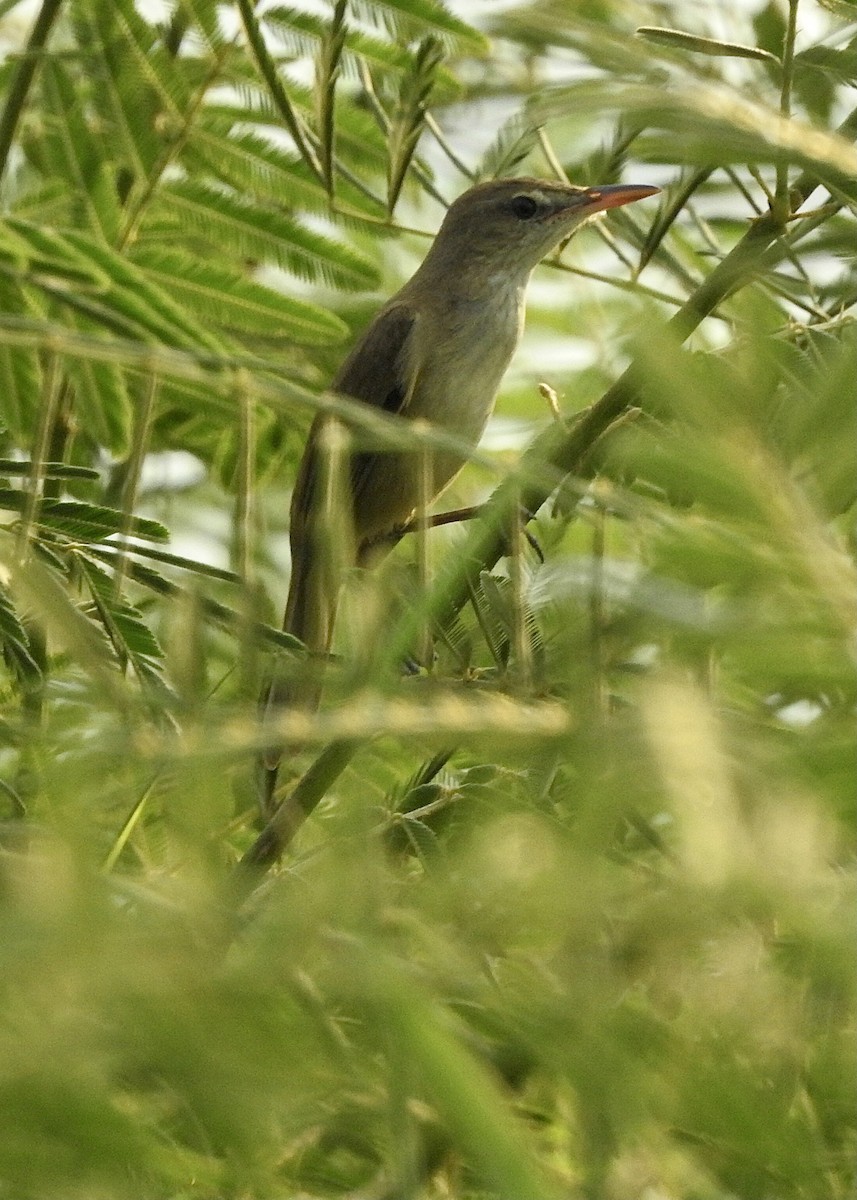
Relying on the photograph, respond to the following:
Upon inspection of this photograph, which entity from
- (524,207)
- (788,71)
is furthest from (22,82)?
(524,207)

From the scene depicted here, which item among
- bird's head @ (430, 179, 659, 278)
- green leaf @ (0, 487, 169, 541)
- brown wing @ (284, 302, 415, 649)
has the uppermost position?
green leaf @ (0, 487, 169, 541)

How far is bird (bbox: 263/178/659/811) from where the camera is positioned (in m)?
4.31

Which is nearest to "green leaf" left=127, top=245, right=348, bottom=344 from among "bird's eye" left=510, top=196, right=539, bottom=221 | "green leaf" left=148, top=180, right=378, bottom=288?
"green leaf" left=148, top=180, right=378, bottom=288

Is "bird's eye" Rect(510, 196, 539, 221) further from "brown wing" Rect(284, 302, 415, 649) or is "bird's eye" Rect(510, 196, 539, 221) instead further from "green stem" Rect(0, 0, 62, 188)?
"green stem" Rect(0, 0, 62, 188)

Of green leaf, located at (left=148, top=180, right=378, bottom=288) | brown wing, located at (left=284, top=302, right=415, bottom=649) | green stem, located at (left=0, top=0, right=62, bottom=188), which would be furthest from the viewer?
brown wing, located at (left=284, top=302, right=415, bottom=649)

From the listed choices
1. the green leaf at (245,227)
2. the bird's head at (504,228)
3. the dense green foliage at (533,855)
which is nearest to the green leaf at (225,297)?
the green leaf at (245,227)

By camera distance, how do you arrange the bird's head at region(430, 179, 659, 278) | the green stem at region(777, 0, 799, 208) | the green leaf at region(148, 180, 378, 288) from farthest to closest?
the bird's head at region(430, 179, 659, 278) → the green leaf at region(148, 180, 378, 288) → the green stem at region(777, 0, 799, 208)

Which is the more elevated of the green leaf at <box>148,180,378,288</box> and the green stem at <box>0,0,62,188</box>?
the green stem at <box>0,0,62,188</box>

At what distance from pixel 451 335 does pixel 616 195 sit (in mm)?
931

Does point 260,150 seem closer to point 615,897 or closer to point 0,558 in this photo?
point 0,558

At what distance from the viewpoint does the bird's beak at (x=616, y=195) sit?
11.8ft

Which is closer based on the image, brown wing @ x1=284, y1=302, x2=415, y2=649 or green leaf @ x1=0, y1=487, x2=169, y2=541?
green leaf @ x1=0, y1=487, x2=169, y2=541

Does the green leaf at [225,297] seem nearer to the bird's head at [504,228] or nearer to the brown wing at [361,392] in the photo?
the brown wing at [361,392]

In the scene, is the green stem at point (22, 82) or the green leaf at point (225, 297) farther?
the green leaf at point (225, 297)
